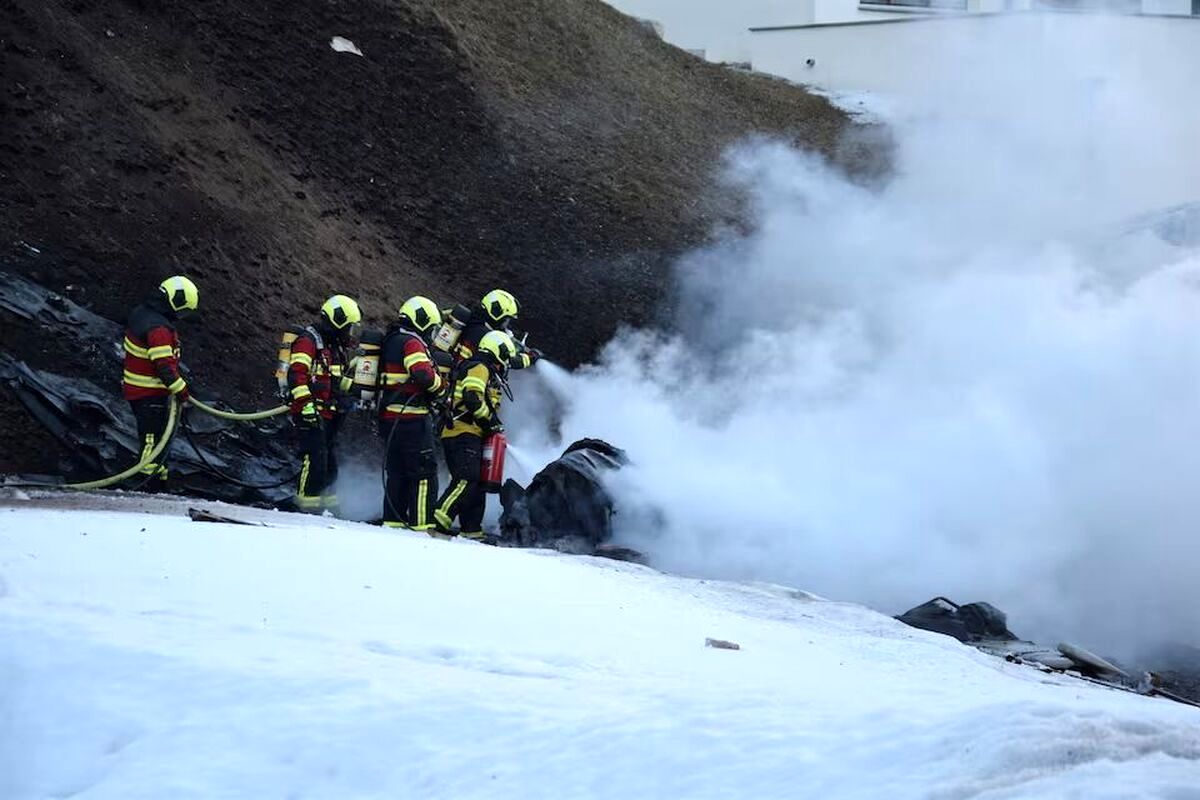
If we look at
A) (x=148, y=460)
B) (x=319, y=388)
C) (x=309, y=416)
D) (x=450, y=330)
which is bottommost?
(x=148, y=460)

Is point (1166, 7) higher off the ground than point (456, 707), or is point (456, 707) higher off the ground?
point (1166, 7)

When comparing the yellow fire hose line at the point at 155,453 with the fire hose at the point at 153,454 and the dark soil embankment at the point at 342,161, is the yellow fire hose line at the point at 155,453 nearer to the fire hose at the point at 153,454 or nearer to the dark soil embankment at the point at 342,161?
the fire hose at the point at 153,454

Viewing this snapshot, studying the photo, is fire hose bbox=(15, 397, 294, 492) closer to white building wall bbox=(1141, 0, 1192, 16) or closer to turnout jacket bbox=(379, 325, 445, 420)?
turnout jacket bbox=(379, 325, 445, 420)

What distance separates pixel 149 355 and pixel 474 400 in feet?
→ 8.55

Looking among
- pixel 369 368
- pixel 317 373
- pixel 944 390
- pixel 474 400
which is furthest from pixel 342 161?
pixel 944 390

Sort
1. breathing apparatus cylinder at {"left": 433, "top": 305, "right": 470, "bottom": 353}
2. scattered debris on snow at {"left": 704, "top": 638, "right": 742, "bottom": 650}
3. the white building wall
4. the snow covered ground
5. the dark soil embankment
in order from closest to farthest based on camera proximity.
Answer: the snow covered ground → scattered debris on snow at {"left": 704, "top": 638, "right": 742, "bottom": 650} → breathing apparatus cylinder at {"left": 433, "top": 305, "right": 470, "bottom": 353} → the dark soil embankment → the white building wall

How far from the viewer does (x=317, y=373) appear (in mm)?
12539

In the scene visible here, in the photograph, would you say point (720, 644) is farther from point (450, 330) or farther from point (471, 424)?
point (450, 330)

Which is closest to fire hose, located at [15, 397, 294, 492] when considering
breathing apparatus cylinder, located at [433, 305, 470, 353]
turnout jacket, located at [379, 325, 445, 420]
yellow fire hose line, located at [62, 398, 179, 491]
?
yellow fire hose line, located at [62, 398, 179, 491]

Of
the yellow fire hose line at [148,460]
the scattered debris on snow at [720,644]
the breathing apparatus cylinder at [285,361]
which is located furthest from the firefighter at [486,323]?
the scattered debris on snow at [720,644]

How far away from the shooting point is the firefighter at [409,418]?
457 inches

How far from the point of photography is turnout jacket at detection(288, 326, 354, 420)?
12164 millimetres

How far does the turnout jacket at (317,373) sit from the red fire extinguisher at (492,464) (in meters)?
1.27

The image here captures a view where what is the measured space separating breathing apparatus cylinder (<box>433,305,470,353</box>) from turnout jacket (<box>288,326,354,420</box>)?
781mm
